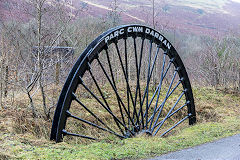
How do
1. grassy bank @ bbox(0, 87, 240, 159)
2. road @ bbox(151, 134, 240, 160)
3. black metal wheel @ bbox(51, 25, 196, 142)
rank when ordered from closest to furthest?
grassy bank @ bbox(0, 87, 240, 159)
road @ bbox(151, 134, 240, 160)
black metal wheel @ bbox(51, 25, 196, 142)

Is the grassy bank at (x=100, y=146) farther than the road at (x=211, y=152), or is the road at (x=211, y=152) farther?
the road at (x=211, y=152)

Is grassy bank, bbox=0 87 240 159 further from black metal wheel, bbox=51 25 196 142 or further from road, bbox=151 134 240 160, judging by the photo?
black metal wheel, bbox=51 25 196 142

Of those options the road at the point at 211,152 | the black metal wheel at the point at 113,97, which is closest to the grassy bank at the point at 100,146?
the road at the point at 211,152

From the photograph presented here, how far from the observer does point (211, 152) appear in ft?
18.6

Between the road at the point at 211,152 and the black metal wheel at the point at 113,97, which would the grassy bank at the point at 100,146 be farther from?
the black metal wheel at the point at 113,97

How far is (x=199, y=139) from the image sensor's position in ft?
23.7

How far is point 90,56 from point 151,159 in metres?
2.78

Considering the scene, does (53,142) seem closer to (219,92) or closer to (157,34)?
(157,34)

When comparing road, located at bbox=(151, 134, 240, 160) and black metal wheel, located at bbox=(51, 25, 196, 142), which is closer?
road, located at bbox=(151, 134, 240, 160)

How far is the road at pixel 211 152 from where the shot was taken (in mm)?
5282

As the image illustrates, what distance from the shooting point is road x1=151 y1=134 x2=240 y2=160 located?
17.3 ft

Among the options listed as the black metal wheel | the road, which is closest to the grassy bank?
the road

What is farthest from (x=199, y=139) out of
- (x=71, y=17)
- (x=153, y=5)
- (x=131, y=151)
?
(x=153, y=5)

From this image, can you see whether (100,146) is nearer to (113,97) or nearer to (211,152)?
(211,152)
